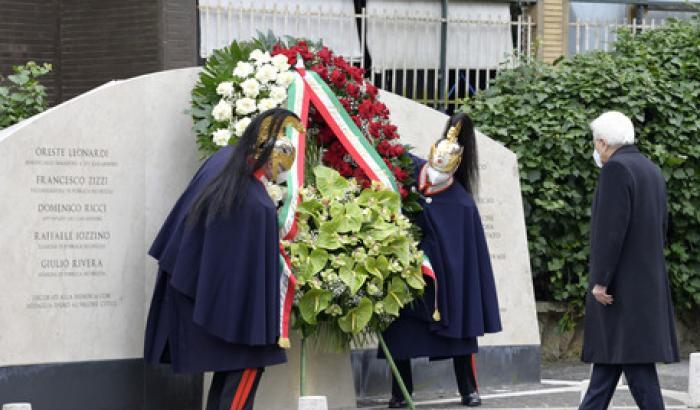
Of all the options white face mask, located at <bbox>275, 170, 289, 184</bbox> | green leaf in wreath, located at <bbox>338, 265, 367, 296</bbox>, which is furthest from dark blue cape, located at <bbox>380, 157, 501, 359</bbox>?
white face mask, located at <bbox>275, 170, 289, 184</bbox>

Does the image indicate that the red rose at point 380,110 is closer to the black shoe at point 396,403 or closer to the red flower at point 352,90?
the red flower at point 352,90

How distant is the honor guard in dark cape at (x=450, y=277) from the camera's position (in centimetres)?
1041

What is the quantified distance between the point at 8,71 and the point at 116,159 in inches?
217

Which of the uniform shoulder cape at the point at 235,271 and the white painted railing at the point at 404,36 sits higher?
the white painted railing at the point at 404,36

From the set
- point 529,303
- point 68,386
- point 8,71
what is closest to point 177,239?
point 68,386

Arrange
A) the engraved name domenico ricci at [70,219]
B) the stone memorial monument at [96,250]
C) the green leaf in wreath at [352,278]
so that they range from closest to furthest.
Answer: the stone memorial monument at [96,250]
the engraved name domenico ricci at [70,219]
the green leaf in wreath at [352,278]

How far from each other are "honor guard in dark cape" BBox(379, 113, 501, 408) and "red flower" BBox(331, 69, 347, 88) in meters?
0.76

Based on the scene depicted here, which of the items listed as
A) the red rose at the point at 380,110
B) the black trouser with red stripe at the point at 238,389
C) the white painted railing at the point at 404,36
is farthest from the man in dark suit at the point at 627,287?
the white painted railing at the point at 404,36

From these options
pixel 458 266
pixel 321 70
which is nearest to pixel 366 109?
pixel 321 70

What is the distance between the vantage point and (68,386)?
372 inches

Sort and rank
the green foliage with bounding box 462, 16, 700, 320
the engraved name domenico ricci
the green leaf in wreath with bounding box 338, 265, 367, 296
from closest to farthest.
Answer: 1. the engraved name domenico ricci
2. the green leaf in wreath with bounding box 338, 265, 367, 296
3. the green foliage with bounding box 462, 16, 700, 320

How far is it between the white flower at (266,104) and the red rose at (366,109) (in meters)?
0.73

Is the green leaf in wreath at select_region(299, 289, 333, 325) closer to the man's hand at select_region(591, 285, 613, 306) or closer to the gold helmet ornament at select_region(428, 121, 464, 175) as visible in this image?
the gold helmet ornament at select_region(428, 121, 464, 175)

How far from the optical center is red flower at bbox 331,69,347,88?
1051cm
